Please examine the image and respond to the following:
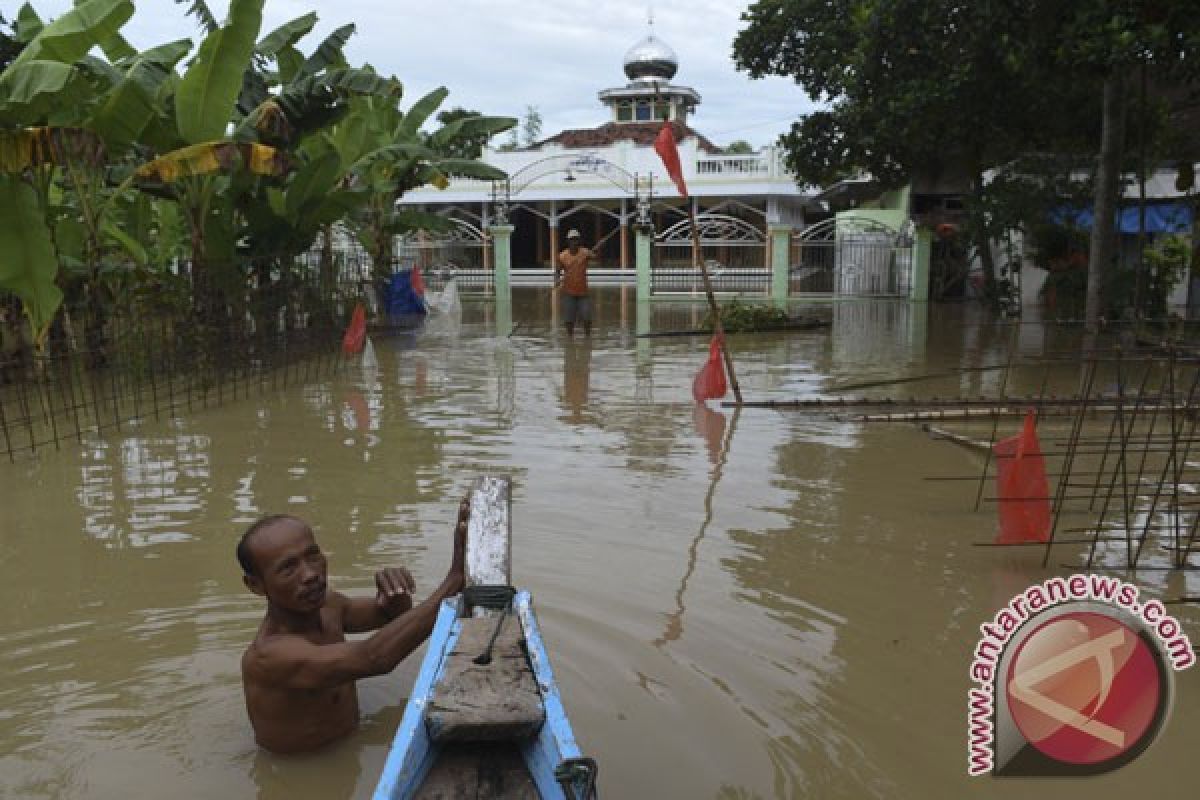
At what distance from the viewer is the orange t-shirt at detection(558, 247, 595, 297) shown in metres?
16.1

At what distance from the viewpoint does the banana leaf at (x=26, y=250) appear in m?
9.15

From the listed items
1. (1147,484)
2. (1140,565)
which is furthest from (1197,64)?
(1140,565)

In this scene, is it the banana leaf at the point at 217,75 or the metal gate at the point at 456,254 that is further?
the metal gate at the point at 456,254

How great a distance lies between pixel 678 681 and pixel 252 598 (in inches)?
85.9

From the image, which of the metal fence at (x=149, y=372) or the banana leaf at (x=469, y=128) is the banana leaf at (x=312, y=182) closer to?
the metal fence at (x=149, y=372)

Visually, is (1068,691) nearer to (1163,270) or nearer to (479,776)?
(479,776)

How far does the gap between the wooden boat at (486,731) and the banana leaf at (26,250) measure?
8202 mm

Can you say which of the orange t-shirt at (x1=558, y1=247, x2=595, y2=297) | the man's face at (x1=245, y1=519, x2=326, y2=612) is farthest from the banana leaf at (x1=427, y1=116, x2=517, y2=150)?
the man's face at (x1=245, y1=519, x2=326, y2=612)

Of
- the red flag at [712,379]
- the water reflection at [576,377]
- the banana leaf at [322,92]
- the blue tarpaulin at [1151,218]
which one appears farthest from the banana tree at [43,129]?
the blue tarpaulin at [1151,218]

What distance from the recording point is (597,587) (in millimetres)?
5012

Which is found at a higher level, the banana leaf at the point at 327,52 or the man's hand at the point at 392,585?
the banana leaf at the point at 327,52

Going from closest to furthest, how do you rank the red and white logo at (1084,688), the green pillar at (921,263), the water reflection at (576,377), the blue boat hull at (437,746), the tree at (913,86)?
the blue boat hull at (437,746)
the red and white logo at (1084,688)
the water reflection at (576,377)
the tree at (913,86)
the green pillar at (921,263)

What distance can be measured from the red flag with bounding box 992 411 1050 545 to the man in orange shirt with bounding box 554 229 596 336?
36.4 feet

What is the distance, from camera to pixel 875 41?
12797mm
